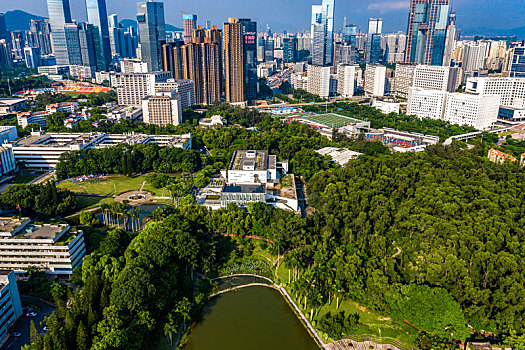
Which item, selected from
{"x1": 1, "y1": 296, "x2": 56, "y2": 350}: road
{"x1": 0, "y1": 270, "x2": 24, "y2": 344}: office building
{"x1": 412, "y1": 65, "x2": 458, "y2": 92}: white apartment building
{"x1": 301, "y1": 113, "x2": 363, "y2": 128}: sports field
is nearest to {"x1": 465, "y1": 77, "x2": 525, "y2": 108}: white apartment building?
{"x1": 412, "y1": 65, "x2": 458, "y2": 92}: white apartment building

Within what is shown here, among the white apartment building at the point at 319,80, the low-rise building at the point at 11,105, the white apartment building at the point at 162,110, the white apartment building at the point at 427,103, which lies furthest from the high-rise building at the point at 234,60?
the low-rise building at the point at 11,105

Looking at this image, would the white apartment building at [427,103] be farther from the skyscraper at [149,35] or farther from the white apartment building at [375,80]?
the skyscraper at [149,35]

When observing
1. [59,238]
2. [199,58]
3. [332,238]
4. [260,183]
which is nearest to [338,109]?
[199,58]

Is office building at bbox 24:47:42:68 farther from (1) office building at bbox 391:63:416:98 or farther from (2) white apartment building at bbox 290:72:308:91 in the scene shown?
(1) office building at bbox 391:63:416:98

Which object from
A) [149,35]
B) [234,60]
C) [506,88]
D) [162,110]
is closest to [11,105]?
[162,110]

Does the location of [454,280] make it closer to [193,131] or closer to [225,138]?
[225,138]

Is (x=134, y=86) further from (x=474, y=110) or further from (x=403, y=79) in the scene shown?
(x=403, y=79)

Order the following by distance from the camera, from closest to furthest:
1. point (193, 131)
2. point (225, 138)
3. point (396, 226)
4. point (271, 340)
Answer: point (271, 340)
point (396, 226)
point (225, 138)
point (193, 131)
